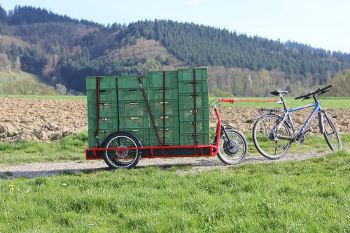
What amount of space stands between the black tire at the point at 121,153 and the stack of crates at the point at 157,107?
0.58 ft

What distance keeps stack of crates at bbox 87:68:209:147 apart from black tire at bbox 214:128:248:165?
1.98 feet

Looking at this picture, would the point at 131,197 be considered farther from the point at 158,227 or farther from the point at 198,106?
the point at 198,106

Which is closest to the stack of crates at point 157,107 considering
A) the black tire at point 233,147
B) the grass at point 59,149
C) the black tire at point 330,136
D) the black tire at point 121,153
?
the black tire at point 121,153

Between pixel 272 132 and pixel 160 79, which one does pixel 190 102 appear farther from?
pixel 272 132

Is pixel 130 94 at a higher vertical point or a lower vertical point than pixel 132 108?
higher

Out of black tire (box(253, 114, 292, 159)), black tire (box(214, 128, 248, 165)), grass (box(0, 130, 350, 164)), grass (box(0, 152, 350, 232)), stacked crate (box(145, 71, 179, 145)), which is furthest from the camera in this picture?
grass (box(0, 130, 350, 164))

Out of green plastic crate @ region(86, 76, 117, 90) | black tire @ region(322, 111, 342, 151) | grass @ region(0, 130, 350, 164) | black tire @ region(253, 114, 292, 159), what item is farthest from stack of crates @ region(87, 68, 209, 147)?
black tire @ region(322, 111, 342, 151)

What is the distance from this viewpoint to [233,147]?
11109mm

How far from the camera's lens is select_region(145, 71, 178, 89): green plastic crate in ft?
34.9

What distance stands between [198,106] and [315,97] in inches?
131

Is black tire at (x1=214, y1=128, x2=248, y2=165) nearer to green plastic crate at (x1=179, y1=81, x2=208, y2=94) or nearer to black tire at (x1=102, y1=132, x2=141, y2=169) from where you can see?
green plastic crate at (x1=179, y1=81, x2=208, y2=94)

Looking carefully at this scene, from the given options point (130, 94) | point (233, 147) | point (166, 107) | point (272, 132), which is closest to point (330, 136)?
point (272, 132)

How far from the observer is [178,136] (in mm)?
10742

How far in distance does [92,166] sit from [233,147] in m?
3.26
